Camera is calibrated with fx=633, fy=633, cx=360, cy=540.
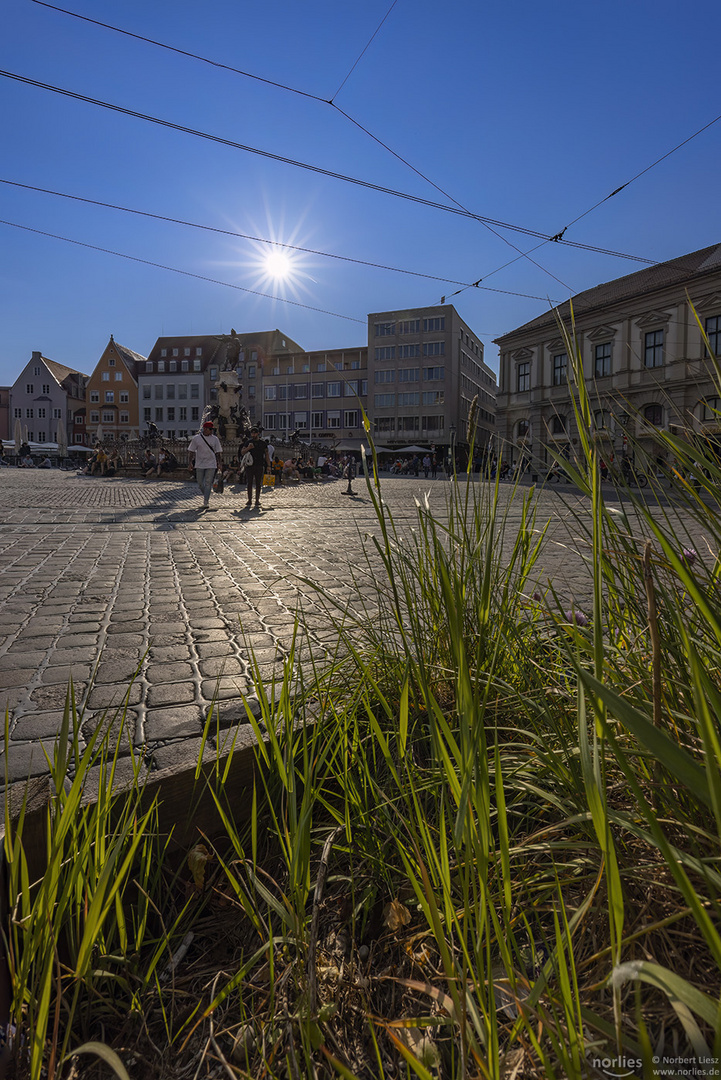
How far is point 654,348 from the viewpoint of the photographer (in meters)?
39.1

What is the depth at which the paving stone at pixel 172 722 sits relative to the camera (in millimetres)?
2145

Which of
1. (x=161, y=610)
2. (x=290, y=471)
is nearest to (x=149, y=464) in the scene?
(x=290, y=471)

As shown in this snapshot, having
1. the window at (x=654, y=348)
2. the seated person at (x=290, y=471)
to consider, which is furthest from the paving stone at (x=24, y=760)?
the window at (x=654, y=348)

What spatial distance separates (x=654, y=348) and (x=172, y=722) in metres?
43.2

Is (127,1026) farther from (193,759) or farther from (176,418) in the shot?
(176,418)

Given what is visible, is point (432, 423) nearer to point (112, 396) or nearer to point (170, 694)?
point (112, 396)

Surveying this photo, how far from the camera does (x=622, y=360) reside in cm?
3900

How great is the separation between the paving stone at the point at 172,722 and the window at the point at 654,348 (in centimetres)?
4158

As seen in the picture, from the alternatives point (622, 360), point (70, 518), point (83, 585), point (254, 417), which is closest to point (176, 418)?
point (254, 417)

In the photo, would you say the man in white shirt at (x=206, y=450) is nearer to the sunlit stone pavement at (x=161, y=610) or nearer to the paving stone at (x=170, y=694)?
the sunlit stone pavement at (x=161, y=610)

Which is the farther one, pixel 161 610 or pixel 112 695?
pixel 161 610

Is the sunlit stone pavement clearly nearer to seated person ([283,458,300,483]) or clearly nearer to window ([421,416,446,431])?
seated person ([283,458,300,483])

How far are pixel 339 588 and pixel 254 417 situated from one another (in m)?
80.7

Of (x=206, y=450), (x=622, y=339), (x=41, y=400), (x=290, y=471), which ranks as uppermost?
(x=41, y=400)
